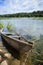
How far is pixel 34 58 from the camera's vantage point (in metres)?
2.79

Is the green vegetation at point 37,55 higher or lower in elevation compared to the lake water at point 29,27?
higher

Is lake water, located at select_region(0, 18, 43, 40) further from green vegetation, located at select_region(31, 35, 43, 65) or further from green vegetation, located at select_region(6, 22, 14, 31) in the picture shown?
green vegetation, located at select_region(31, 35, 43, 65)

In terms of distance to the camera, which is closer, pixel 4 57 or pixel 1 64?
pixel 1 64

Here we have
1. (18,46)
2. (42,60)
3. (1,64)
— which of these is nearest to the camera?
(1,64)

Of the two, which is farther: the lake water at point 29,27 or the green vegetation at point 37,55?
the lake water at point 29,27

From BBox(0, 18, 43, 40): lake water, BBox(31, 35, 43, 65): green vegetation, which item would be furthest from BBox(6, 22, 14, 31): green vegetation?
BBox(31, 35, 43, 65): green vegetation

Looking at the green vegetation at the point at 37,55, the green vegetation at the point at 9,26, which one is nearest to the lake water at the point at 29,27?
the green vegetation at the point at 9,26

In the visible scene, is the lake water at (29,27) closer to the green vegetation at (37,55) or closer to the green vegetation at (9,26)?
the green vegetation at (9,26)

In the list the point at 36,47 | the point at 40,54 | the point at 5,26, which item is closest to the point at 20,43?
the point at 40,54

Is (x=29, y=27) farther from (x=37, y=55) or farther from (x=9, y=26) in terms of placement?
(x=37, y=55)

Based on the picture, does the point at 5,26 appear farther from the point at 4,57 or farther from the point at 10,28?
the point at 4,57

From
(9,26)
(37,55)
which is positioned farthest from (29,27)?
(37,55)

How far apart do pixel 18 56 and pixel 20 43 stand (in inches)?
10.7

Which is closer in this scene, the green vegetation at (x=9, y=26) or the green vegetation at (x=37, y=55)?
the green vegetation at (x=37, y=55)
